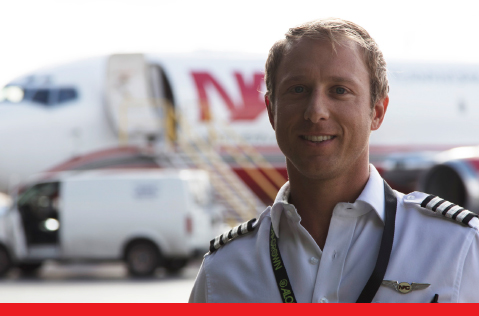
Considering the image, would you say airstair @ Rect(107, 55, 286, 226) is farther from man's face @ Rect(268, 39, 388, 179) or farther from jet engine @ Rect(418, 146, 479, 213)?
man's face @ Rect(268, 39, 388, 179)

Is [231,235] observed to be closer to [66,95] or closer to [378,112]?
[378,112]

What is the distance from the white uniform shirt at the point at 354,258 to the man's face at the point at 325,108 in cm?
11

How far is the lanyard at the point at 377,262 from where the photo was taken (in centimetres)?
126

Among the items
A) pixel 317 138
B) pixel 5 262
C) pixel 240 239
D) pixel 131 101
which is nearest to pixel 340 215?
pixel 317 138

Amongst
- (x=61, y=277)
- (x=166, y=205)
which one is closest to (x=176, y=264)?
(x=166, y=205)

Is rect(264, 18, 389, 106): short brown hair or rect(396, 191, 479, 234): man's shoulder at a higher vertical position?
rect(264, 18, 389, 106): short brown hair

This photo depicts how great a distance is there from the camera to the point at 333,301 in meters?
1.30

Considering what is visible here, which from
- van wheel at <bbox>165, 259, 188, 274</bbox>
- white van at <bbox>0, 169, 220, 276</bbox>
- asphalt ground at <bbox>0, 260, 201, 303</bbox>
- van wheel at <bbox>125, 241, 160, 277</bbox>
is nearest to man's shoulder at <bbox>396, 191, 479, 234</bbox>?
asphalt ground at <bbox>0, 260, 201, 303</bbox>

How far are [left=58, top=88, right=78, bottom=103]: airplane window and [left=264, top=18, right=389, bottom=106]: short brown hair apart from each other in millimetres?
10601

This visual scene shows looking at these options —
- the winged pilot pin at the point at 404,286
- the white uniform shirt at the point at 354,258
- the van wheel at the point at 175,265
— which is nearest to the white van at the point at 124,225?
the van wheel at the point at 175,265

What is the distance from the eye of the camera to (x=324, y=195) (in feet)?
4.62

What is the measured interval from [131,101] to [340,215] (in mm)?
10451

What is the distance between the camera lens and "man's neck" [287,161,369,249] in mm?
1402

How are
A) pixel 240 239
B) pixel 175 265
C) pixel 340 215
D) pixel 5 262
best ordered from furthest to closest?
pixel 175 265 < pixel 5 262 < pixel 240 239 < pixel 340 215
